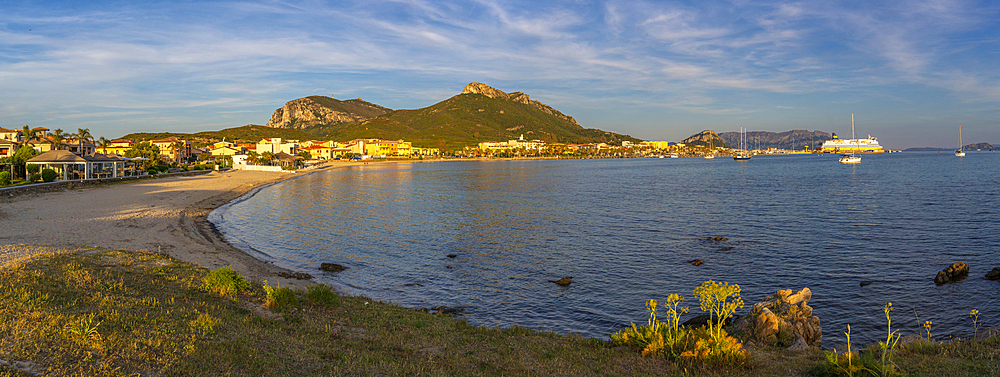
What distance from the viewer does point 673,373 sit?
24.5 ft

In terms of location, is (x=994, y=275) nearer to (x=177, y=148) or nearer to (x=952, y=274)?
(x=952, y=274)

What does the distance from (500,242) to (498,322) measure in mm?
12389

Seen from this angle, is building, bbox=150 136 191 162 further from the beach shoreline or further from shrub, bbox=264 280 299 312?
shrub, bbox=264 280 299 312

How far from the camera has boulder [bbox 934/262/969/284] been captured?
15.9m

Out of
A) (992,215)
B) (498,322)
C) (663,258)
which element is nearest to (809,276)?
(663,258)

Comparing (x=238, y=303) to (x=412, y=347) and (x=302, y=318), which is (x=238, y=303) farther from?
(x=412, y=347)

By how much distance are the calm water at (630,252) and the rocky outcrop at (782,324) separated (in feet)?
3.30

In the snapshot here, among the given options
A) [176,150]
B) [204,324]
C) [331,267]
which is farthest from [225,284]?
[176,150]

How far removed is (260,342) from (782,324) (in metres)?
9.87

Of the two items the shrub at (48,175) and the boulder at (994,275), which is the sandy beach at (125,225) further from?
the boulder at (994,275)

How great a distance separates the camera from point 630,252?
Result: 2206cm

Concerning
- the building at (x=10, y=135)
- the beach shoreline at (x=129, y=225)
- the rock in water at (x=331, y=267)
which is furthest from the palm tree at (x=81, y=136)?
the rock in water at (x=331, y=267)

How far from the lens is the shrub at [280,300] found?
10289mm

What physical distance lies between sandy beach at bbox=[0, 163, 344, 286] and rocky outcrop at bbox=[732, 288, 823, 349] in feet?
41.0
